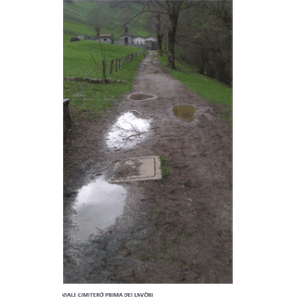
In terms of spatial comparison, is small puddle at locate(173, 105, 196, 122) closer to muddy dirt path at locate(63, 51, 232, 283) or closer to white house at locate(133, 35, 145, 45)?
muddy dirt path at locate(63, 51, 232, 283)

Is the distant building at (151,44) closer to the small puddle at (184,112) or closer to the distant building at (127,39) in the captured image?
the distant building at (127,39)

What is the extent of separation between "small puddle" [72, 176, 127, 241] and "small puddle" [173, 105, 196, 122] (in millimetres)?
4929

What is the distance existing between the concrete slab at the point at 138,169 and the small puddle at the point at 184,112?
3.55 metres

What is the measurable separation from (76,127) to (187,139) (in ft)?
11.7

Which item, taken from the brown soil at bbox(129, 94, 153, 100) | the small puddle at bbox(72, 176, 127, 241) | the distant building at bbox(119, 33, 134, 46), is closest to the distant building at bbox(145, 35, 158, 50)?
the distant building at bbox(119, 33, 134, 46)

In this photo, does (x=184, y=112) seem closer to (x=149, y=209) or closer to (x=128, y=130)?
(x=128, y=130)

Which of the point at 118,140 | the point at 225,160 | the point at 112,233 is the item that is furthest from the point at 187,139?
the point at 112,233

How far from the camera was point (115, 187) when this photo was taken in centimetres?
495

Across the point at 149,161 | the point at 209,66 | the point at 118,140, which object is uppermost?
the point at 209,66

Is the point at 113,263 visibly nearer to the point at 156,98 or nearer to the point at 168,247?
the point at 168,247

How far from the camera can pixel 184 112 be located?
32.3ft

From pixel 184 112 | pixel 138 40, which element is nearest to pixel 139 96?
pixel 184 112

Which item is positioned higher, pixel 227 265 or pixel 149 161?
pixel 149 161

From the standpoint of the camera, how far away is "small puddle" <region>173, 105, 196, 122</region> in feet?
30.1
